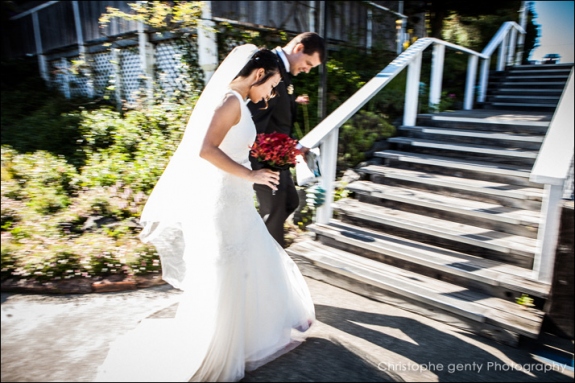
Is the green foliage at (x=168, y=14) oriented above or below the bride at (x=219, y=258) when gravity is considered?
above

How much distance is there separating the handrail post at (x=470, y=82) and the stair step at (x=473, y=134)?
2.31 meters

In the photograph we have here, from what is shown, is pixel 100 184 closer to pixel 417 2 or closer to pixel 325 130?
pixel 325 130

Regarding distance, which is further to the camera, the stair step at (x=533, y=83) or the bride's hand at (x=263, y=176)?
the stair step at (x=533, y=83)

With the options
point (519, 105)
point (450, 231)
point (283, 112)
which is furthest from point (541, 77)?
point (283, 112)

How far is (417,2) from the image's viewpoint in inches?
438

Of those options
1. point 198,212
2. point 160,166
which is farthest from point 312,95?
point 198,212

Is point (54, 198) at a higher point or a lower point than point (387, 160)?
lower

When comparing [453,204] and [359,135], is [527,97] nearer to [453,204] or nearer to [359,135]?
[359,135]

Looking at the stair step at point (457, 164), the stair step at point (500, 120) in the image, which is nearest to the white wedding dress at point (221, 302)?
the stair step at point (457, 164)

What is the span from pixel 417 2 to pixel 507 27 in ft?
10.6

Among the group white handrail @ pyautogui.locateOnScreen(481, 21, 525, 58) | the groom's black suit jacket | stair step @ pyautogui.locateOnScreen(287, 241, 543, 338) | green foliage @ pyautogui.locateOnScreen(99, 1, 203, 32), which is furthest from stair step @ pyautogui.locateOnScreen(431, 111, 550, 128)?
green foliage @ pyautogui.locateOnScreen(99, 1, 203, 32)

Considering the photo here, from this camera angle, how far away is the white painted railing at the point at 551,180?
9.39ft

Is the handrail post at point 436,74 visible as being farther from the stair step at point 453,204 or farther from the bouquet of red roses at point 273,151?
the bouquet of red roses at point 273,151

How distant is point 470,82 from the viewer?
24.5 feet
